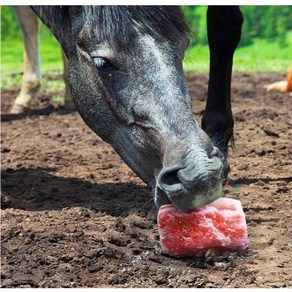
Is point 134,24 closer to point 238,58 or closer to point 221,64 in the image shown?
point 221,64

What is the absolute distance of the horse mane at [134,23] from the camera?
3656mm

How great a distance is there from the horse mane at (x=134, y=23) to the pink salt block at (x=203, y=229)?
0.73 metres

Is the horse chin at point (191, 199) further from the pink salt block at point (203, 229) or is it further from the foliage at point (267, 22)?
the foliage at point (267, 22)

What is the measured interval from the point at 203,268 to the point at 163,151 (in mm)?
559

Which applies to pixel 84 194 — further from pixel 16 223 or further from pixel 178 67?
pixel 178 67

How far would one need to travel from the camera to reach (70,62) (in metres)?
4.09

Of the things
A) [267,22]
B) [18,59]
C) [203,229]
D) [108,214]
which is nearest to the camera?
[203,229]

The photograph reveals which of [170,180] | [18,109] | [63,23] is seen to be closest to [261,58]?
[18,109]

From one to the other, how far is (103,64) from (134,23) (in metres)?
0.24

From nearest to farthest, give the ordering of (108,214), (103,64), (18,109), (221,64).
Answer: (103,64) < (108,214) < (221,64) < (18,109)

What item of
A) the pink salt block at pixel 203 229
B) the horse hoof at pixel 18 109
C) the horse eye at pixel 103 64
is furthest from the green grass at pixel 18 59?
the pink salt block at pixel 203 229

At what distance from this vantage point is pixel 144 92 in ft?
11.8

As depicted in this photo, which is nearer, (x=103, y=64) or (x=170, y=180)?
(x=170, y=180)

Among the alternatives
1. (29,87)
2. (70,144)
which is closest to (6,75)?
(29,87)
